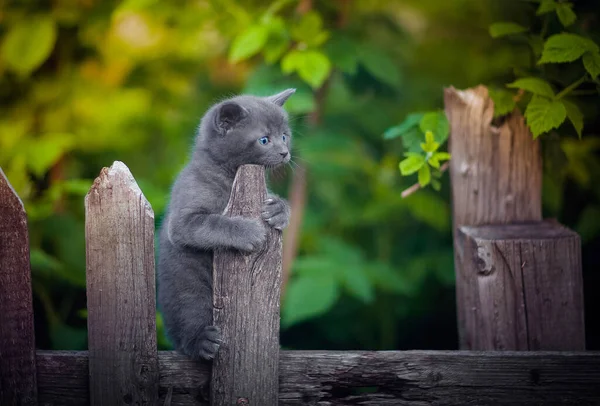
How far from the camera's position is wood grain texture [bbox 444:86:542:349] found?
8.20 feet

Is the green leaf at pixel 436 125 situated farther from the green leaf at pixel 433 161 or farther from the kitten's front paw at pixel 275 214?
the kitten's front paw at pixel 275 214

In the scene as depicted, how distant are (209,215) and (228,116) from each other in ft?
1.64

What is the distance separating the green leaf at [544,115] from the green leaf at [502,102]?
14 centimetres

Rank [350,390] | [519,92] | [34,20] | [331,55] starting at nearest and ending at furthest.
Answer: [350,390], [519,92], [331,55], [34,20]

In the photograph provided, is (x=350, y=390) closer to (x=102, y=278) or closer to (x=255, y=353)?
(x=255, y=353)

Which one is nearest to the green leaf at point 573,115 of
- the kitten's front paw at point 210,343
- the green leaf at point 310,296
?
the kitten's front paw at point 210,343

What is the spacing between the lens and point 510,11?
301 cm

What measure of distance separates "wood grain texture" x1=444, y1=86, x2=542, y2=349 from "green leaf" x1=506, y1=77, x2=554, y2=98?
196 millimetres

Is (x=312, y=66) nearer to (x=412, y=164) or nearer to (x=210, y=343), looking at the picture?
(x=412, y=164)

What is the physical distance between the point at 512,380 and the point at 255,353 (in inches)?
34.0

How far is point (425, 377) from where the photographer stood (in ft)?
6.84

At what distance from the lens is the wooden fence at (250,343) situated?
1968mm

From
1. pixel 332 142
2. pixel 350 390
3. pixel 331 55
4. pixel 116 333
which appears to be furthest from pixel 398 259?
pixel 116 333

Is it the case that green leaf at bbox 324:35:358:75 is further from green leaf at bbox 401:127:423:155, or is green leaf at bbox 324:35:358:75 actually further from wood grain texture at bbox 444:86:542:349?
wood grain texture at bbox 444:86:542:349
